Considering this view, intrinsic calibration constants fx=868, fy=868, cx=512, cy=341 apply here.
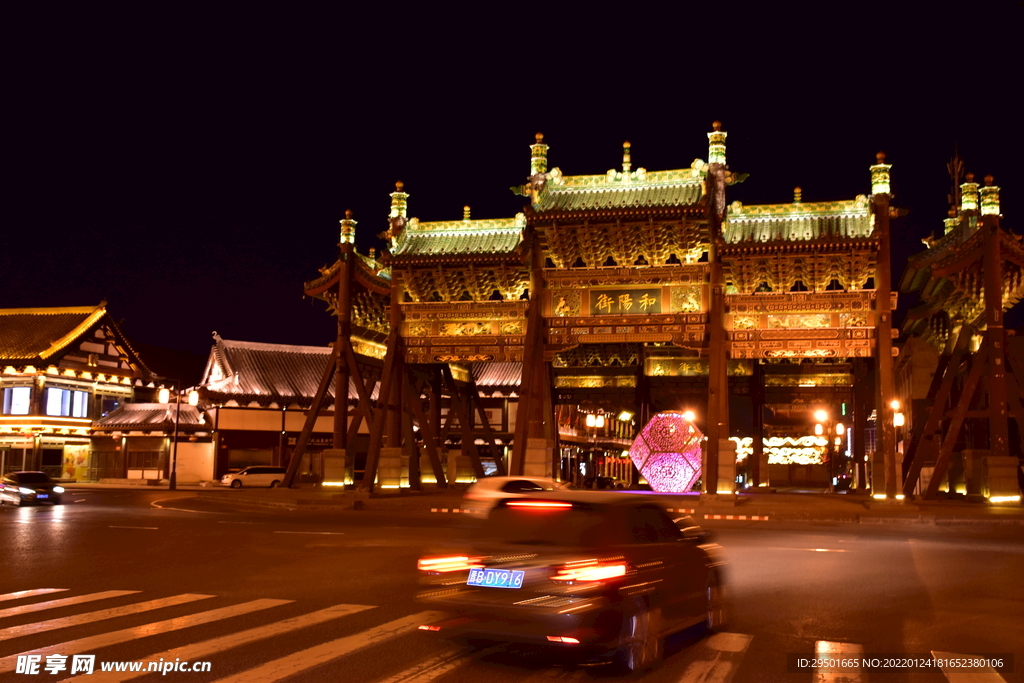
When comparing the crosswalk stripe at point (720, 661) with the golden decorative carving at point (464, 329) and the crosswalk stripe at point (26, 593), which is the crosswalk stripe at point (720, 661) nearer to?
the crosswalk stripe at point (26, 593)

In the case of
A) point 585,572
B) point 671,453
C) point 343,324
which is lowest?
point 585,572

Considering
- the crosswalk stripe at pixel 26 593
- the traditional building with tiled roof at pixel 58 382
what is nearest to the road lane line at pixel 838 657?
the crosswalk stripe at pixel 26 593

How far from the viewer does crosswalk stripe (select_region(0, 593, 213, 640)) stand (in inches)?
336

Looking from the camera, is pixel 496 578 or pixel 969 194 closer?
pixel 496 578

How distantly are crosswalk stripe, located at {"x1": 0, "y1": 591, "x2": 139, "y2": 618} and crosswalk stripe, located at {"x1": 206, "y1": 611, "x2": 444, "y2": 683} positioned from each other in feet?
12.9

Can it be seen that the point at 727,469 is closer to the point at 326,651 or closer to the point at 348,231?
the point at 348,231

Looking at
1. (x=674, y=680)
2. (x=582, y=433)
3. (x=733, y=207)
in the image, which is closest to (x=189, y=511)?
(x=733, y=207)

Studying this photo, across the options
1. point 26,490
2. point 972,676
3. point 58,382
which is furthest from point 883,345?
point 58,382

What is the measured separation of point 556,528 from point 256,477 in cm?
4495

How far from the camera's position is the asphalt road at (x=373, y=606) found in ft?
24.1

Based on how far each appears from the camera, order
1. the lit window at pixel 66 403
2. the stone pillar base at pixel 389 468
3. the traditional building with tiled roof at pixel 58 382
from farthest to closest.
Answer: the lit window at pixel 66 403
the traditional building with tiled roof at pixel 58 382
the stone pillar base at pixel 389 468

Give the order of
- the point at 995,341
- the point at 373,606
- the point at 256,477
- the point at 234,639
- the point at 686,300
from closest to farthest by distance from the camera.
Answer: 1. the point at 234,639
2. the point at 373,606
3. the point at 995,341
4. the point at 686,300
5. the point at 256,477

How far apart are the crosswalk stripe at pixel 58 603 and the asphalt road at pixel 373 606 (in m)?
0.02

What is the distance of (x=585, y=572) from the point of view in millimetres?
6992
